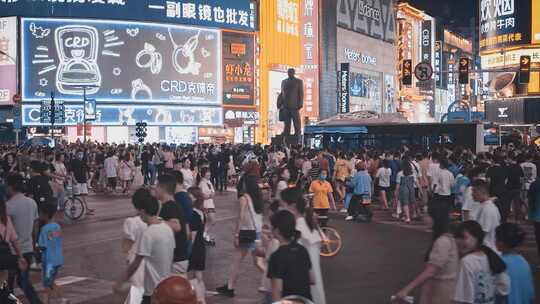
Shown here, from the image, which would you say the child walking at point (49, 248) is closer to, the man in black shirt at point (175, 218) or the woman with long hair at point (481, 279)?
the man in black shirt at point (175, 218)

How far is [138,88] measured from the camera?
6228 cm

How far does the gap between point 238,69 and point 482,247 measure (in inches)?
2458

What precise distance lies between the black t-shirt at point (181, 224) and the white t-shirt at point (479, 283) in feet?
10.4

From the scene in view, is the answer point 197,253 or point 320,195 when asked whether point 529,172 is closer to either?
point 320,195

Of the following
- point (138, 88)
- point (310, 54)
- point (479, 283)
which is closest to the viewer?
point (479, 283)

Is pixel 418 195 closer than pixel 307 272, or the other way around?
pixel 307 272

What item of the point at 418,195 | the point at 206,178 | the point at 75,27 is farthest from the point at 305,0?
the point at 206,178

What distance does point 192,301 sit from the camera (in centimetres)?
365

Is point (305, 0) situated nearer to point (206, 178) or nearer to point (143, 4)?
point (143, 4)

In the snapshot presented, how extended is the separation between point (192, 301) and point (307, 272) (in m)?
2.79

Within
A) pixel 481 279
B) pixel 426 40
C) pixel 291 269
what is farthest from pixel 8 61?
pixel 426 40

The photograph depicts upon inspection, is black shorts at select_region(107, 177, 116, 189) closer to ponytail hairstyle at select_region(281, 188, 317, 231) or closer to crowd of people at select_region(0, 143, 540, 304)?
crowd of people at select_region(0, 143, 540, 304)

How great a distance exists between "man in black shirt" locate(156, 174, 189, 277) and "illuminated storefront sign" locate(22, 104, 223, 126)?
53130mm

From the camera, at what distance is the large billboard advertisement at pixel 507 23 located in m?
62.6
